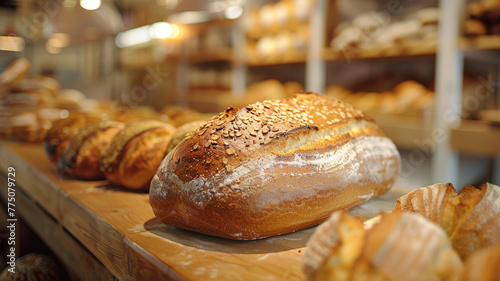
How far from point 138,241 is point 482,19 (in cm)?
255

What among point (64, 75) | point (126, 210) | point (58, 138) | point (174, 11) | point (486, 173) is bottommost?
point (486, 173)

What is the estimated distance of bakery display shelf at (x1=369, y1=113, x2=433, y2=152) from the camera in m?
2.75

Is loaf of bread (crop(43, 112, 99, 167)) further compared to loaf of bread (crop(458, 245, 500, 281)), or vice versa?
loaf of bread (crop(43, 112, 99, 167))

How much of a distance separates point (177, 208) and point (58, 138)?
3.00ft

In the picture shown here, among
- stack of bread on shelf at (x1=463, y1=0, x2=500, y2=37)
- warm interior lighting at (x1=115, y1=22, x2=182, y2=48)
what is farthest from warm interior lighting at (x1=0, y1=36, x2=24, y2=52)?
stack of bread on shelf at (x1=463, y1=0, x2=500, y2=37)

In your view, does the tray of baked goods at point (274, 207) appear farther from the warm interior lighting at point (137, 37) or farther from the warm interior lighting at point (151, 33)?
the warm interior lighting at point (137, 37)

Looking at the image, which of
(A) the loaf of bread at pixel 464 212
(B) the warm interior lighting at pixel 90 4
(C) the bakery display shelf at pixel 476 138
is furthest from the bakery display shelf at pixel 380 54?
(A) the loaf of bread at pixel 464 212

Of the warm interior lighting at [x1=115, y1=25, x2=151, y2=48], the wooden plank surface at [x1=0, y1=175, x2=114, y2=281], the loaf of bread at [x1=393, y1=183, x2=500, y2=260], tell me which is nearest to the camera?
the loaf of bread at [x1=393, y1=183, x2=500, y2=260]

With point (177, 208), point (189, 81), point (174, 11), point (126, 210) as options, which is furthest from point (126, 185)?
point (189, 81)

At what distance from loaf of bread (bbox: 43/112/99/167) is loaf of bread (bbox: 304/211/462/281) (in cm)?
125

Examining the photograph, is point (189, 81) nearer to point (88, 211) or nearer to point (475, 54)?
point (475, 54)

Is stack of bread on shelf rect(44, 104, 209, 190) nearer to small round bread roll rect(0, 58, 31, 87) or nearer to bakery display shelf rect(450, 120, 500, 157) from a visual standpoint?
small round bread roll rect(0, 58, 31, 87)

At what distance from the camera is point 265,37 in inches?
176

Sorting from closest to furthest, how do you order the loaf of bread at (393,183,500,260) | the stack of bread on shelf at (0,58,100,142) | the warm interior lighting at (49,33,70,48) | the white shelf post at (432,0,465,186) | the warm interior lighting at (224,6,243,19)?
the loaf of bread at (393,183,500,260)
the stack of bread on shelf at (0,58,100,142)
the white shelf post at (432,0,465,186)
the warm interior lighting at (49,33,70,48)
the warm interior lighting at (224,6,243,19)
